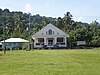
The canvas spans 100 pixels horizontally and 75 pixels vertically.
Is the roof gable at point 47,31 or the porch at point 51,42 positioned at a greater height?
the roof gable at point 47,31

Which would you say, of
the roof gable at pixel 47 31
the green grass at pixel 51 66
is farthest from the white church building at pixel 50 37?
the green grass at pixel 51 66

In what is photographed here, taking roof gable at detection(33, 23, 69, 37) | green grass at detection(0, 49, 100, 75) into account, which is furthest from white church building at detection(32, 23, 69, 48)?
green grass at detection(0, 49, 100, 75)

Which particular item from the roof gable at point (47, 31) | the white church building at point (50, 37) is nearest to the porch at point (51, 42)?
the white church building at point (50, 37)

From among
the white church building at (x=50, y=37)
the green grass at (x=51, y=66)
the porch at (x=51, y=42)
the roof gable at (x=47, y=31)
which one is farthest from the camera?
the roof gable at (x=47, y=31)

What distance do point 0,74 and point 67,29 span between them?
91.2 metres

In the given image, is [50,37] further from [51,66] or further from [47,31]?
[51,66]

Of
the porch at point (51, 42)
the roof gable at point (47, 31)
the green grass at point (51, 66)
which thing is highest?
the roof gable at point (47, 31)

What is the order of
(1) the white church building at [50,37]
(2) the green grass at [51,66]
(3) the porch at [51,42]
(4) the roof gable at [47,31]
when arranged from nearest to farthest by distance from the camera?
(2) the green grass at [51,66] < (3) the porch at [51,42] < (1) the white church building at [50,37] < (4) the roof gable at [47,31]

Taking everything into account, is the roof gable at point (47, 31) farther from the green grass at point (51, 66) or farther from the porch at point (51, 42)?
the green grass at point (51, 66)

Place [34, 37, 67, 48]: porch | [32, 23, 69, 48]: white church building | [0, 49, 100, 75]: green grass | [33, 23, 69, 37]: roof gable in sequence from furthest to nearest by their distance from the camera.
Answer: [33, 23, 69, 37]: roof gable
[32, 23, 69, 48]: white church building
[34, 37, 67, 48]: porch
[0, 49, 100, 75]: green grass

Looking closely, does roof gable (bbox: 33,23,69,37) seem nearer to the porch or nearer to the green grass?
the porch

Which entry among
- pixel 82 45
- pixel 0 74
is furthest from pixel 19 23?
pixel 0 74

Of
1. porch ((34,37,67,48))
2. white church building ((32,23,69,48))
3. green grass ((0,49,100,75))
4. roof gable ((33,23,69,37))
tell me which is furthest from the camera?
roof gable ((33,23,69,37))

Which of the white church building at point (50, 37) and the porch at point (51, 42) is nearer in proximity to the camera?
the porch at point (51, 42)
